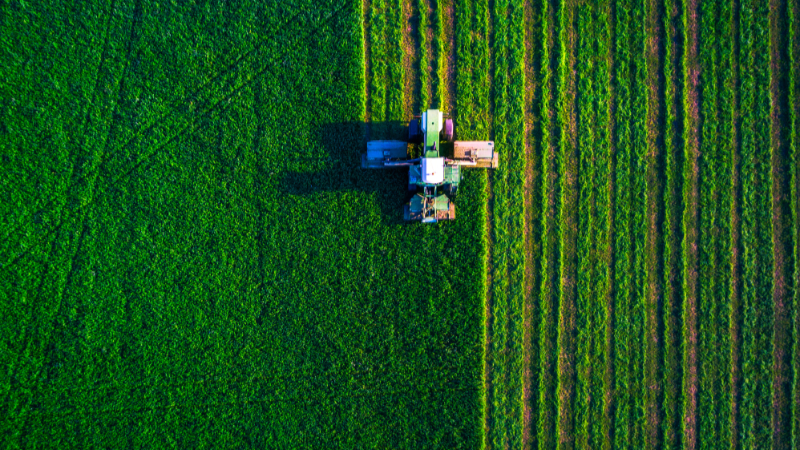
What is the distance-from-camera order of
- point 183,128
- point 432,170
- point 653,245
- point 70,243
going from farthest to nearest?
point 653,245, point 183,128, point 70,243, point 432,170

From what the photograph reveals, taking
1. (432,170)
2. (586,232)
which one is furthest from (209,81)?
(586,232)

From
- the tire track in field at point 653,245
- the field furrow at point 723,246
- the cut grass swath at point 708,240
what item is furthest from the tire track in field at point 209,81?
the field furrow at point 723,246

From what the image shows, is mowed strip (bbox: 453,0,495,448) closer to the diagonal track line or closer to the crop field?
the crop field

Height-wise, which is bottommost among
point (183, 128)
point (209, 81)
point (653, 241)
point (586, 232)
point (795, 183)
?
point (653, 241)

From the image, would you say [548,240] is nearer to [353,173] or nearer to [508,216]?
[508,216]

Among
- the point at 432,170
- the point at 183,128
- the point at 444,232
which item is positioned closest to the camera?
the point at 432,170

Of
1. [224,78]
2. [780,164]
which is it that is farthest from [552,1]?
[224,78]
